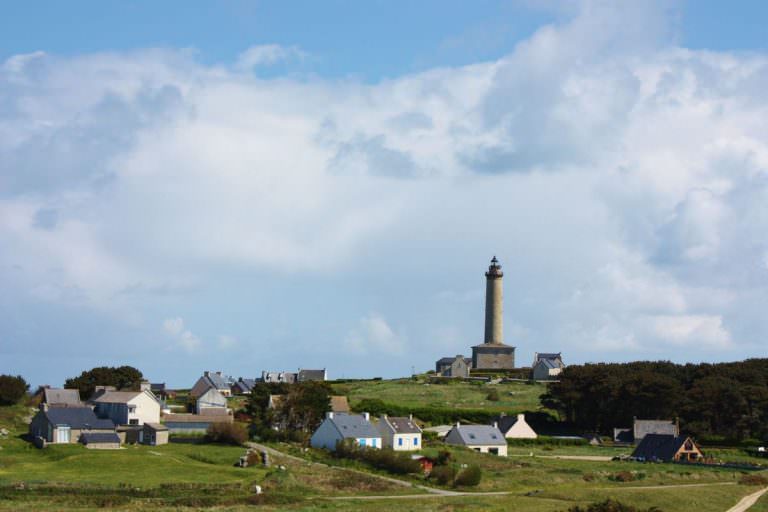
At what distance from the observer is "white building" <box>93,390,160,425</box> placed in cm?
7544

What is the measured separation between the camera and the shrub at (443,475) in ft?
199

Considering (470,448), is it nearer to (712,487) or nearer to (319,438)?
(319,438)

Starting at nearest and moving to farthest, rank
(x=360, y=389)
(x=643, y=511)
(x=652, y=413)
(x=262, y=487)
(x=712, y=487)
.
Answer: (x=643, y=511) → (x=262, y=487) → (x=712, y=487) → (x=652, y=413) → (x=360, y=389)

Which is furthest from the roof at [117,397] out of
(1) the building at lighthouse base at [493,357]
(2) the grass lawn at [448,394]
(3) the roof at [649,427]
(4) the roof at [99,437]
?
(1) the building at lighthouse base at [493,357]

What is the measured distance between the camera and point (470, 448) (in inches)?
3034

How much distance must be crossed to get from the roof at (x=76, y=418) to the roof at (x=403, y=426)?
Answer: 19722 millimetres

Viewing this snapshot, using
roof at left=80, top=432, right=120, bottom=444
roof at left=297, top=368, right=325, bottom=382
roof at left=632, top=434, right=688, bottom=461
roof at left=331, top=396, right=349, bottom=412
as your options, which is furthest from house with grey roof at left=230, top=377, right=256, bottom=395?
roof at left=632, top=434, right=688, bottom=461

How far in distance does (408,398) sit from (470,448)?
104 feet

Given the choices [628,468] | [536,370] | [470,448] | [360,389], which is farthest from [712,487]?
[536,370]

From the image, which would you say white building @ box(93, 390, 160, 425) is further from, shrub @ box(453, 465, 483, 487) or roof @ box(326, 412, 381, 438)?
shrub @ box(453, 465, 483, 487)

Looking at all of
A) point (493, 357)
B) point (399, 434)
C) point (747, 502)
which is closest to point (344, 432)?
point (399, 434)

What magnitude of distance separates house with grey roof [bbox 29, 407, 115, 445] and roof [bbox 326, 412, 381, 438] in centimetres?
1525

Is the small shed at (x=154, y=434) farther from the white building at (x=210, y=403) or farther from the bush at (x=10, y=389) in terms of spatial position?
the bush at (x=10, y=389)

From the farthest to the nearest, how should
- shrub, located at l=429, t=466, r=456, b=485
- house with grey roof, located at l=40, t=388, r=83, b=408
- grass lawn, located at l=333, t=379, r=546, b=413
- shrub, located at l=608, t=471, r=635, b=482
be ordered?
grass lawn, located at l=333, t=379, r=546, b=413, house with grey roof, located at l=40, t=388, r=83, b=408, shrub, located at l=608, t=471, r=635, b=482, shrub, located at l=429, t=466, r=456, b=485
